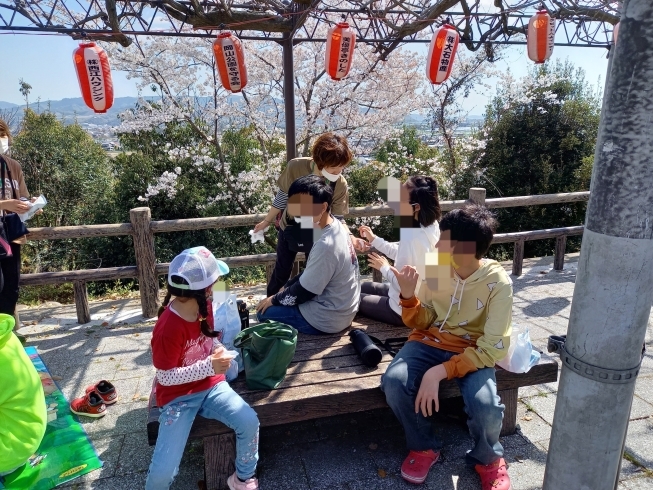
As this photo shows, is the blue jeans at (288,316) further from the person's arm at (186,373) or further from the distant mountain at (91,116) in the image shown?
the distant mountain at (91,116)

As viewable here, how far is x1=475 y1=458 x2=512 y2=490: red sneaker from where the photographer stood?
7.94 feet

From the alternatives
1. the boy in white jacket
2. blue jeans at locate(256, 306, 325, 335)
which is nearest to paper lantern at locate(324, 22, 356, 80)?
the boy in white jacket

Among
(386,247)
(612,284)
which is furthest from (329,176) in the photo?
(612,284)

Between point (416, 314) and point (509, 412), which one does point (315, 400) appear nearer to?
point (416, 314)

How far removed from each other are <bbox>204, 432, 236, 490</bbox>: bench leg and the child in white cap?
72mm

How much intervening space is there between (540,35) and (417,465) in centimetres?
636

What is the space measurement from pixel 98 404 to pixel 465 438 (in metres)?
2.41

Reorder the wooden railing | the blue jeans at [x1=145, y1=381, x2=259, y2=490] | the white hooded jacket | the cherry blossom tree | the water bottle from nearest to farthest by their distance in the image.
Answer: the blue jeans at [x1=145, y1=381, x2=259, y2=490] < the water bottle < the white hooded jacket < the wooden railing < the cherry blossom tree

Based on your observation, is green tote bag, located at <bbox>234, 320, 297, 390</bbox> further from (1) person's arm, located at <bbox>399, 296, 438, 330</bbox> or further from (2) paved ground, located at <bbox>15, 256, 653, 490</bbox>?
(1) person's arm, located at <bbox>399, 296, 438, 330</bbox>

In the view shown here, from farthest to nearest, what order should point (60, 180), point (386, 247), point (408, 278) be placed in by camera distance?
1. point (60, 180)
2. point (386, 247)
3. point (408, 278)

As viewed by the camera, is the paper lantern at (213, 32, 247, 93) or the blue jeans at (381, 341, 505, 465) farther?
the paper lantern at (213, 32, 247, 93)

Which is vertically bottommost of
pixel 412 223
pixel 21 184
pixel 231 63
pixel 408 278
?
pixel 408 278

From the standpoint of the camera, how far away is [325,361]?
2846 millimetres

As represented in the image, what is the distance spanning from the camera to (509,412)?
291cm
